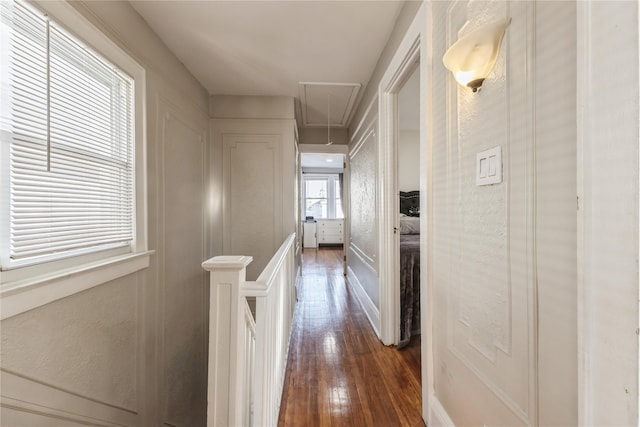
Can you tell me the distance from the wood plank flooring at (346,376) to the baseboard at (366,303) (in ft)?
0.23

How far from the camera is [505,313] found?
34.9 inches

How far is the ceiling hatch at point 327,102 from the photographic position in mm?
3031

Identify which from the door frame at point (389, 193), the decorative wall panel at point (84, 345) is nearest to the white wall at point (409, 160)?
the door frame at point (389, 193)

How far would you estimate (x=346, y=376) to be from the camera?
1853 mm

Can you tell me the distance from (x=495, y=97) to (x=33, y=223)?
6.59ft

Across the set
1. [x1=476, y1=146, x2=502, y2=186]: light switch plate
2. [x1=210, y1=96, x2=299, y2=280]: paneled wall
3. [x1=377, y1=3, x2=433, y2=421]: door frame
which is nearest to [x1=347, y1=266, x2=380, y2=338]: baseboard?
[x1=377, y1=3, x2=433, y2=421]: door frame

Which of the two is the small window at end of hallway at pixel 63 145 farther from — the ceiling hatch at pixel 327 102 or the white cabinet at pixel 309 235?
the white cabinet at pixel 309 235

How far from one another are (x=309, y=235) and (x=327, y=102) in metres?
4.92

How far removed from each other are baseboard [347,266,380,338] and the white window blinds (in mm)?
2145

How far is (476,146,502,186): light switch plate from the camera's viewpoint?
90 cm

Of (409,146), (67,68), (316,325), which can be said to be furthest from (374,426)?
(409,146)

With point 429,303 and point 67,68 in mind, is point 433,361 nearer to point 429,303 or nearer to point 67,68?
point 429,303

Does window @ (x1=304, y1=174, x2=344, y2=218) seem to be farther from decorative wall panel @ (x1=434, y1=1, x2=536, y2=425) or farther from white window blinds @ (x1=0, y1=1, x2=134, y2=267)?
decorative wall panel @ (x1=434, y1=1, x2=536, y2=425)

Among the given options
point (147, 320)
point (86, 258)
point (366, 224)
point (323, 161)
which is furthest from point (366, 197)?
point (323, 161)
